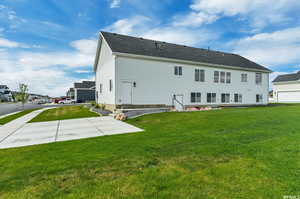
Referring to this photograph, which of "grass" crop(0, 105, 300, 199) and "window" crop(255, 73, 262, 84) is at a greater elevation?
"window" crop(255, 73, 262, 84)

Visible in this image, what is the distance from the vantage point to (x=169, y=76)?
16844 millimetres

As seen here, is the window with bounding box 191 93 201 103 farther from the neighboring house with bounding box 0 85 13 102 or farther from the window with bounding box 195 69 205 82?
the neighboring house with bounding box 0 85 13 102

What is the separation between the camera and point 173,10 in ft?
56.9

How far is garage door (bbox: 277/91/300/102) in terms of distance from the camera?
32950 millimetres

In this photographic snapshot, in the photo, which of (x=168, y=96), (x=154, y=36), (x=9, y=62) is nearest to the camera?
(x=168, y=96)

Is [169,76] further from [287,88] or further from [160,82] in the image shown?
[287,88]

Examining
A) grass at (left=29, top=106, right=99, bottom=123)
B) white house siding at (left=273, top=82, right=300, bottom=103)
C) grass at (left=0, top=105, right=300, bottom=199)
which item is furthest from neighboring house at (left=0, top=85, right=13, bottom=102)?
white house siding at (left=273, top=82, right=300, bottom=103)

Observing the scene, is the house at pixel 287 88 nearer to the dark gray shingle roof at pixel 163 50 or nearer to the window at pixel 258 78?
the window at pixel 258 78

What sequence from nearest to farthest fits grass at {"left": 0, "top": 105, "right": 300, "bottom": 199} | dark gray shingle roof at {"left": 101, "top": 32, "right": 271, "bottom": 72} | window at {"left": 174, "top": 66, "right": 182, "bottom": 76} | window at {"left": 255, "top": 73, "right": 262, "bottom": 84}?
grass at {"left": 0, "top": 105, "right": 300, "bottom": 199}, dark gray shingle roof at {"left": 101, "top": 32, "right": 271, "bottom": 72}, window at {"left": 174, "top": 66, "right": 182, "bottom": 76}, window at {"left": 255, "top": 73, "right": 262, "bottom": 84}

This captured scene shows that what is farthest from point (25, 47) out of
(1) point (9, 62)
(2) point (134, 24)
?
(2) point (134, 24)

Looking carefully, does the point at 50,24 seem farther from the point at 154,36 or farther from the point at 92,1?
the point at 154,36

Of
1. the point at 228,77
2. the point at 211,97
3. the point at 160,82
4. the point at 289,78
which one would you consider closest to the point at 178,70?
the point at 160,82

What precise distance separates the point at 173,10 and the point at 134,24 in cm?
521

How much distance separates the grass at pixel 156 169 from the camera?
2689 millimetres
